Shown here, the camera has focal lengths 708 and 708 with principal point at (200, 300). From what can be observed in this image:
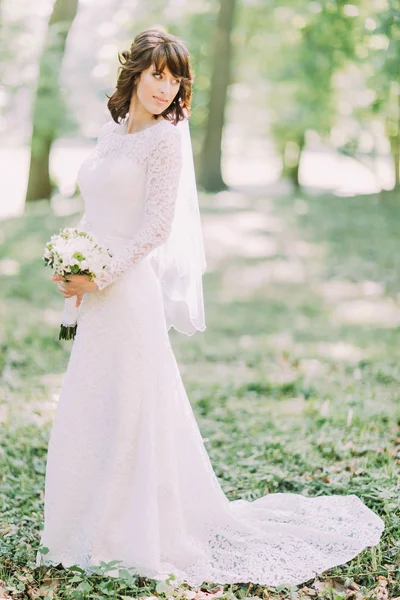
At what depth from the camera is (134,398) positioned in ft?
11.6

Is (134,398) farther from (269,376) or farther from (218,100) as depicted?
(218,100)

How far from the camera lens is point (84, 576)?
136 inches

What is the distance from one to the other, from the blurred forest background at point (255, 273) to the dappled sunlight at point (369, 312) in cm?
5

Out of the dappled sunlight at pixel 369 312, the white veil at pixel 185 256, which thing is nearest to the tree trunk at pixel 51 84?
the dappled sunlight at pixel 369 312

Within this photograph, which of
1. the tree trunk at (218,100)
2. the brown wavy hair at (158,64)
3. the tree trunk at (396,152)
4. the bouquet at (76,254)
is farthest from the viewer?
the tree trunk at (396,152)

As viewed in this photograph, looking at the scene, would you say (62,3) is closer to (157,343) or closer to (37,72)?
(37,72)

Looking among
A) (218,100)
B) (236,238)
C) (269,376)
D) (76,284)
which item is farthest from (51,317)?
(218,100)

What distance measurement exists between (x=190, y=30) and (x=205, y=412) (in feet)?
51.6

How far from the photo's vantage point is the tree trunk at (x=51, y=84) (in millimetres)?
12156

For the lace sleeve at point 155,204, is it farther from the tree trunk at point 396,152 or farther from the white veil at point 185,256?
the tree trunk at point 396,152

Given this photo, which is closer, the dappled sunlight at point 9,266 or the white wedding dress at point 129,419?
the white wedding dress at point 129,419

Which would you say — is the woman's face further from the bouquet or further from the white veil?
the bouquet

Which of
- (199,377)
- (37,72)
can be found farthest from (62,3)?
(199,377)

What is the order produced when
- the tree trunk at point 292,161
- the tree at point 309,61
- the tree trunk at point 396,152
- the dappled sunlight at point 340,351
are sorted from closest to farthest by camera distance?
the dappled sunlight at point 340,351
the tree at point 309,61
the tree trunk at point 396,152
the tree trunk at point 292,161
